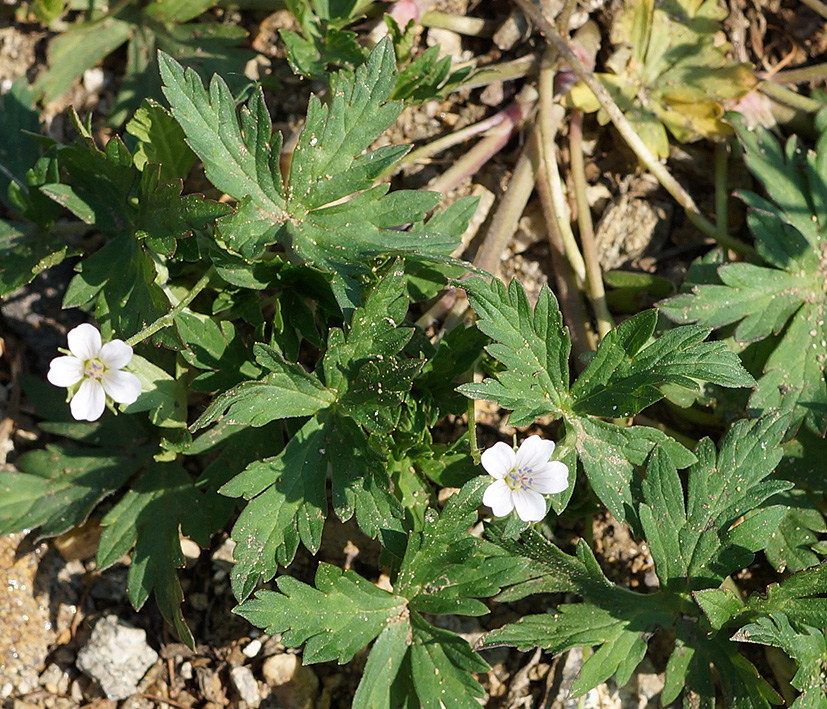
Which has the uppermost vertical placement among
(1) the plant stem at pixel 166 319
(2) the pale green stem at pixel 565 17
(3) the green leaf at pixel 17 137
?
(2) the pale green stem at pixel 565 17

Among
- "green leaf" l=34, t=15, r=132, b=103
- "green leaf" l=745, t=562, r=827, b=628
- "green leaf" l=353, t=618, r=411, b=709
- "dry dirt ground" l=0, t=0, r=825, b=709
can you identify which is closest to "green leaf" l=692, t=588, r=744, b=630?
"green leaf" l=745, t=562, r=827, b=628

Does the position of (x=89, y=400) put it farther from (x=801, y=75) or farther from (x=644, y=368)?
(x=801, y=75)

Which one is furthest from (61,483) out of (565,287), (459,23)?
(459,23)

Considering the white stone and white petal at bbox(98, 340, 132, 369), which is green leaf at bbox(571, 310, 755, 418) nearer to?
white petal at bbox(98, 340, 132, 369)

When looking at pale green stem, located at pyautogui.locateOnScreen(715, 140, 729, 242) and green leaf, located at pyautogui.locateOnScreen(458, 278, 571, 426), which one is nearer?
green leaf, located at pyautogui.locateOnScreen(458, 278, 571, 426)

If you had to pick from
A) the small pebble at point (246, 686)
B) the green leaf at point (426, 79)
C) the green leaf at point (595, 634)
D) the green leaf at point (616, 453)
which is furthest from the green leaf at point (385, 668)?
the green leaf at point (426, 79)

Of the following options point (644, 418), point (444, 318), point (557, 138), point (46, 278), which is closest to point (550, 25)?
point (557, 138)

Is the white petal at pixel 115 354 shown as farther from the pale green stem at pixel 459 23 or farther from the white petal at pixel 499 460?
the pale green stem at pixel 459 23
